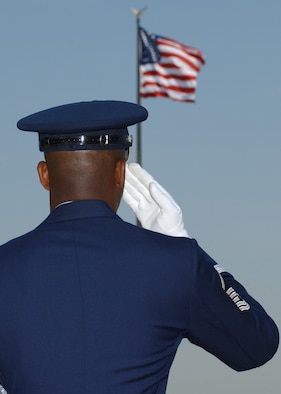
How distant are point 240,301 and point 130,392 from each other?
2.02ft

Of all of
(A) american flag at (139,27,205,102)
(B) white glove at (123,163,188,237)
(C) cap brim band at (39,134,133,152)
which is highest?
(C) cap brim band at (39,134,133,152)

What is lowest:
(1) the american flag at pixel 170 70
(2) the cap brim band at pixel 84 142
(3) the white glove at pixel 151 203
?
(1) the american flag at pixel 170 70

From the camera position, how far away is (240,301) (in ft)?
12.8

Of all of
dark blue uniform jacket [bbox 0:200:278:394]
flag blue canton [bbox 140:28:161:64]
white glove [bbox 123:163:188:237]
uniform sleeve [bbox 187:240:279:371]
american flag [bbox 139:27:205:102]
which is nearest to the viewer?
dark blue uniform jacket [bbox 0:200:278:394]

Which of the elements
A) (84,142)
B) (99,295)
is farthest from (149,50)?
(99,295)

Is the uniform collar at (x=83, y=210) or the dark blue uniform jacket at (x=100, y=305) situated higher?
the uniform collar at (x=83, y=210)

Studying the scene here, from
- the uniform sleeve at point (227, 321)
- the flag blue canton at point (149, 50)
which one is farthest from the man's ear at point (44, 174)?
the flag blue canton at point (149, 50)

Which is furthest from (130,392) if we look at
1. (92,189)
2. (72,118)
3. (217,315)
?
(72,118)

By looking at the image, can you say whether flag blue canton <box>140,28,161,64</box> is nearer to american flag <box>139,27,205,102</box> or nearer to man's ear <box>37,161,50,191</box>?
american flag <box>139,27,205,102</box>

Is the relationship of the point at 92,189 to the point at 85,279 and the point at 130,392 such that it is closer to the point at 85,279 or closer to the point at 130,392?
the point at 85,279

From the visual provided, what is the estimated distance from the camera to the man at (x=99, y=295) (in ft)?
12.1

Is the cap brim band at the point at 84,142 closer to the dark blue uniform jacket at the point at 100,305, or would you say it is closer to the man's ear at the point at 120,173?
the man's ear at the point at 120,173

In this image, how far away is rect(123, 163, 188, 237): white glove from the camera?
4039 mm

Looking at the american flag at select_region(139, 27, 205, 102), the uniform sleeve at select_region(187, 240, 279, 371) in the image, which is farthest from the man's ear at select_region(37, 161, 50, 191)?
the american flag at select_region(139, 27, 205, 102)
